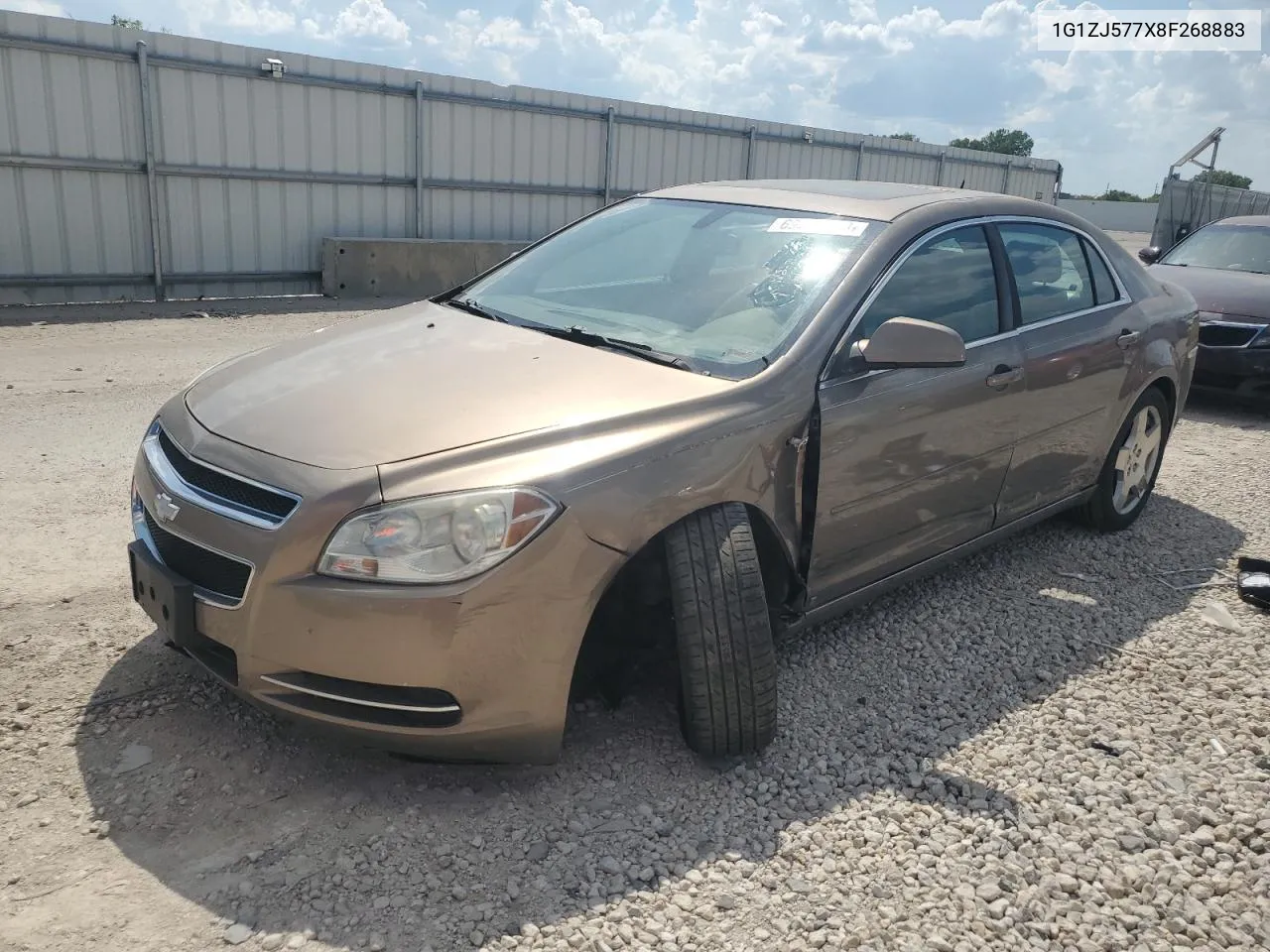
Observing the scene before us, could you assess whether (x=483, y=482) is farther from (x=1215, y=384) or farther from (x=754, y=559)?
(x=1215, y=384)

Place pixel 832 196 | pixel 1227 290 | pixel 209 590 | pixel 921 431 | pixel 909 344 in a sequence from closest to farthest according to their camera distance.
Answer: pixel 209 590 → pixel 909 344 → pixel 921 431 → pixel 832 196 → pixel 1227 290

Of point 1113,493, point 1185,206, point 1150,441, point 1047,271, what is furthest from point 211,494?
point 1185,206

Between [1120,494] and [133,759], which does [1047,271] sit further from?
[133,759]

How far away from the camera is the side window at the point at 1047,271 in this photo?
4414 millimetres

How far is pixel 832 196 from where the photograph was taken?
4117 millimetres

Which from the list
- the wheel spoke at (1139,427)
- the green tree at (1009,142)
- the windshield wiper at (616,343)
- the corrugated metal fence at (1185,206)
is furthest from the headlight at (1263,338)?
the green tree at (1009,142)

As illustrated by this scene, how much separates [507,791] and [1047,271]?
327 centimetres

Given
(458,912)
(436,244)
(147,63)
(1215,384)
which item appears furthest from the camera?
(436,244)

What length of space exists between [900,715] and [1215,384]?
22.3 feet

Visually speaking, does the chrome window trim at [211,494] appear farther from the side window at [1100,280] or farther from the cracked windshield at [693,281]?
the side window at [1100,280]

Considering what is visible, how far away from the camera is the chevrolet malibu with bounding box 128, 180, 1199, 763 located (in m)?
2.62

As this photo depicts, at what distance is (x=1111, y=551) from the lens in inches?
205

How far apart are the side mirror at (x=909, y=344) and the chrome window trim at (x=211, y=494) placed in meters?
1.87

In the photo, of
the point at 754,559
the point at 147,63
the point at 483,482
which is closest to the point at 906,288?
the point at 754,559
